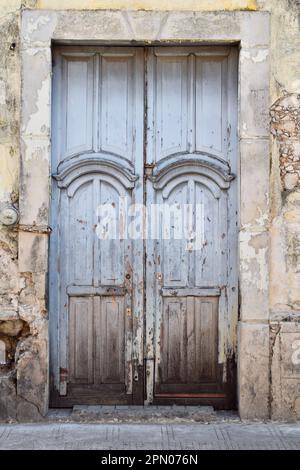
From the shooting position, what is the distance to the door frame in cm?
622

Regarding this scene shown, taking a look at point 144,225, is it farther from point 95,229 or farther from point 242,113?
point 242,113

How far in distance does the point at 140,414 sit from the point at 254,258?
1563 mm

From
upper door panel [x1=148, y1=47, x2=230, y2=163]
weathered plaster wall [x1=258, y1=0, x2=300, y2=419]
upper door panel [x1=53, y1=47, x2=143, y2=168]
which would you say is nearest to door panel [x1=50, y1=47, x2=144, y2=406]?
upper door panel [x1=53, y1=47, x2=143, y2=168]

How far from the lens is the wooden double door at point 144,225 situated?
6461 mm

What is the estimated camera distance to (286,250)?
627cm

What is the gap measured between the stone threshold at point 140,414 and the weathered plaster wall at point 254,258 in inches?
7.7

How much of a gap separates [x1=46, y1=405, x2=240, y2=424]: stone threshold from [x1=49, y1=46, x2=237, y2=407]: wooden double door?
8cm

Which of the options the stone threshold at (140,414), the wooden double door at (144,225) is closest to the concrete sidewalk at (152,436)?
the stone threshold at (140,414)

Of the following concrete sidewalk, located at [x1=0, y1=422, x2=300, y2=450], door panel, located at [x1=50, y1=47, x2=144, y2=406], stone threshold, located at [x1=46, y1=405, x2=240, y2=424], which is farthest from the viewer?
door panel, located at [x1=50, y1=47, x2=144, y2=406]

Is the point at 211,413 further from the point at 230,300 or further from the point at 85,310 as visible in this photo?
the point at 85,310

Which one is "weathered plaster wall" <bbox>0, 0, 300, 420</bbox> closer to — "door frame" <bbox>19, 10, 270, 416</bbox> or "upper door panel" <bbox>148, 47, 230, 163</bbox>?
"door frame" <bbox>19, 10, 270, 416</bbox>

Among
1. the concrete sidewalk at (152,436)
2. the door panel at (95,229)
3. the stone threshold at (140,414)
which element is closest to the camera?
the concrete sidewalk at (152,436)

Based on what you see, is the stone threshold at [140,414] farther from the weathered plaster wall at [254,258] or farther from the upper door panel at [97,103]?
the upper door panel at [97,103]

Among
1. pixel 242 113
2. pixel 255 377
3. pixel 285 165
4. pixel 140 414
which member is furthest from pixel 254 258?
pixel 140 414
